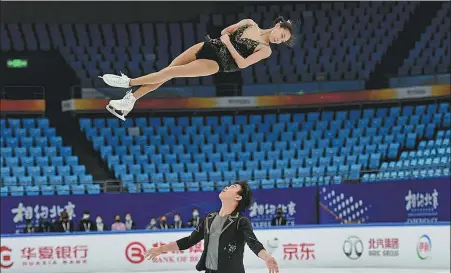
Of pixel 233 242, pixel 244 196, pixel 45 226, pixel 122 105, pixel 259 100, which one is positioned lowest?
pixel 45 226

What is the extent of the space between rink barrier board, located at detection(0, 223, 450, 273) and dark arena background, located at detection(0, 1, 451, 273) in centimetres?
3

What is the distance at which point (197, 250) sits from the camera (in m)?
16.9

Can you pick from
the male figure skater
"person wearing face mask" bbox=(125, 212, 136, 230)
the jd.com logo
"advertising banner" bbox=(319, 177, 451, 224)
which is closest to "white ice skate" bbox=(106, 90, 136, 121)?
the male figure skater

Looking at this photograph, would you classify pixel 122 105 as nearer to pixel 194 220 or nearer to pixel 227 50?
pixel 227 50

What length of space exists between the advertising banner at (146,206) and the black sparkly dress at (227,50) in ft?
47.8

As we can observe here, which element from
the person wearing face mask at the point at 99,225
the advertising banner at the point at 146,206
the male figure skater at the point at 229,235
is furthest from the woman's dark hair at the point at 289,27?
the advertising banner at the point at 146,206

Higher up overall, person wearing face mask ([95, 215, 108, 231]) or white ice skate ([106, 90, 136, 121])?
white ice skate ([106, 90, 136, 121])

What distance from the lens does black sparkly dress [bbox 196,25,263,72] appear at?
28.0 feet

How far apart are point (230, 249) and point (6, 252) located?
437 inches

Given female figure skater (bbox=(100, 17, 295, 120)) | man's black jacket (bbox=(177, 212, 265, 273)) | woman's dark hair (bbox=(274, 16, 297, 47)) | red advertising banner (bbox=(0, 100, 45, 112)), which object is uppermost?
red advertising banner (bbox=(0, 100, 45, 112))

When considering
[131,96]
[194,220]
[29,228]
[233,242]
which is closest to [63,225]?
[29,228]

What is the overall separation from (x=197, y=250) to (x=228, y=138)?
10804mm

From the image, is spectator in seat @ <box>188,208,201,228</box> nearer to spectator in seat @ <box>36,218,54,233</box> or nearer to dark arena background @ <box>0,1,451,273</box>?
dark arena background @ <box>0,1,451,273</box>

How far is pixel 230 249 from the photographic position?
692 cm
